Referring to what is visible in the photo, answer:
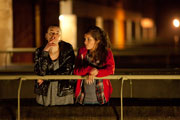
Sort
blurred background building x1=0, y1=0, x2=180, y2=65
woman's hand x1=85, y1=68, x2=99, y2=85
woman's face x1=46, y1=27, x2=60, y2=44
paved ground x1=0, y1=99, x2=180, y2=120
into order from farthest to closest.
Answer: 1. blurred background building x1=0, y1=0, x2=180, y2=65
2. paved ground x1=0, y1=99, x2=180, y2=120
3. woman's face x1=46, y1=27, x2=60, y2=44
4. woman's hand x1=85, y1=68, x2=99, y2=85

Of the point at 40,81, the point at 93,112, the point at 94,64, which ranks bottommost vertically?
the point at 93,112

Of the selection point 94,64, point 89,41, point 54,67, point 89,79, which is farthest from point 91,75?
point 54,67

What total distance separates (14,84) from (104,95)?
18.4ft

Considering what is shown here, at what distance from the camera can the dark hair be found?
195 inches

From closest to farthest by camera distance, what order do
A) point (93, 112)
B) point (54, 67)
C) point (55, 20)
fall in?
point (54, 67) → point (93, 112) → point (55, 20)

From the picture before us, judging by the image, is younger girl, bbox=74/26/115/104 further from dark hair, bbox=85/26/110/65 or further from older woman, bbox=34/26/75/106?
older woman, bbox=34/26/75/106

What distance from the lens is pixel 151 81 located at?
10398 mm

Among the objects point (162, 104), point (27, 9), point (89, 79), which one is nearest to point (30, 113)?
point (89, 79)

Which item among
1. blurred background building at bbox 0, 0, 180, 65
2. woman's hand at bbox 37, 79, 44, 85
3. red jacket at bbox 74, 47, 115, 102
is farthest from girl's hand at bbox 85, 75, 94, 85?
blurred background building at bbox 0, 0, 180, 65

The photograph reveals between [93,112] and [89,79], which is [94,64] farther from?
[93,112]

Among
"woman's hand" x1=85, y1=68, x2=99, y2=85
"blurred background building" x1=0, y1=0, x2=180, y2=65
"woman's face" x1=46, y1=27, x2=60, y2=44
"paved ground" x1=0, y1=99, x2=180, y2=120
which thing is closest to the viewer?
"woman's hand" x1=85, y1=68, x2=99, y2=85

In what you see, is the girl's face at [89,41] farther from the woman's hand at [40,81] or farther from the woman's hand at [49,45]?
the woman's hand at [40,81]

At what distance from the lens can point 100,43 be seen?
504 centimetres

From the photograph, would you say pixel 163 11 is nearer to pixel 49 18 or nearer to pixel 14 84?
pixel 49 18
